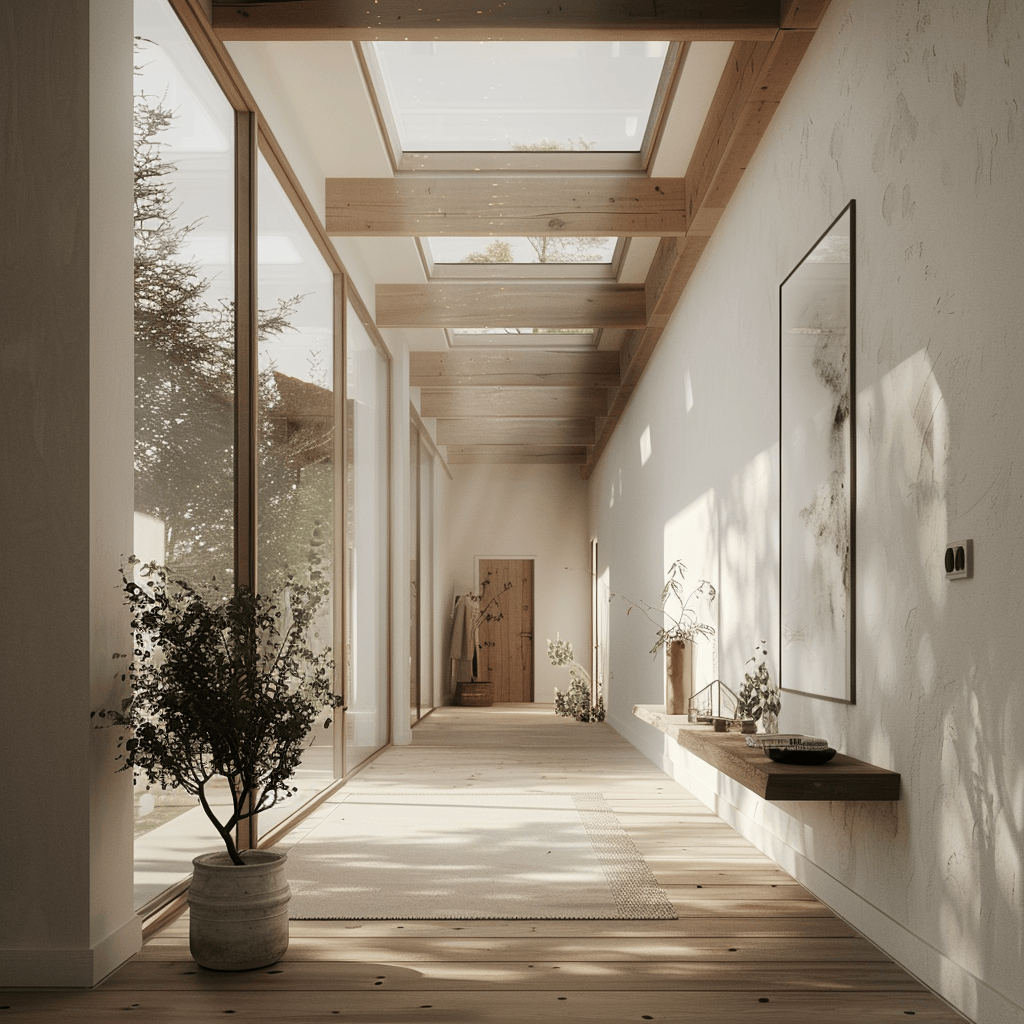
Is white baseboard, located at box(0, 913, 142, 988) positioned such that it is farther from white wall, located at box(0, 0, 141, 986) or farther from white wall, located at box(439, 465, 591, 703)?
white wall, located at box(439, 465, 591, 703)

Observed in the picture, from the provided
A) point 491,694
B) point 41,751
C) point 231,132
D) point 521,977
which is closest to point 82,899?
point 41,751

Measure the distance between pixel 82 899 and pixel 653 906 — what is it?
1.69 meters

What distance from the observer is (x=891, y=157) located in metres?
2.89

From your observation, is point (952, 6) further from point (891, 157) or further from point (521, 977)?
point (521, 977)

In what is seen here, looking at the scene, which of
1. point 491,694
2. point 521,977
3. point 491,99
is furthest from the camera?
point 491,694

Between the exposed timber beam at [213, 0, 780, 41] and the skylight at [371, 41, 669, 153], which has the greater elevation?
the skylight at [371, 41, 669, 153]

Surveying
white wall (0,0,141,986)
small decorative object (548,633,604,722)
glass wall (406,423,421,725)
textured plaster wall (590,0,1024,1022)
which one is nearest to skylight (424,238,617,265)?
textured plaster wall (590,0,1024,1022)

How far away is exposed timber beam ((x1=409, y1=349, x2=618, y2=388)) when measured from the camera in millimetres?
8688

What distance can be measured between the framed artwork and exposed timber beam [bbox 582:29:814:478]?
0.69m

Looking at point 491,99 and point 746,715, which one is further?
point 491,99

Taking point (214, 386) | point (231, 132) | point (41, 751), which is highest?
point (231, 132)

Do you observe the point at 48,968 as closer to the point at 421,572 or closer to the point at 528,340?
the point at 528,340

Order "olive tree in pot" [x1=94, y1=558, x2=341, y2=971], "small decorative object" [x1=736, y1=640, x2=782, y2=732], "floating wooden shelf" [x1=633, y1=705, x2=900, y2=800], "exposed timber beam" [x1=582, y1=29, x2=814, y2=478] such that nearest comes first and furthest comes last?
"olive tree in pot" [x1=94, y1=558, x2=341, y2=971], "floating wooden shelf" [x1=633, y1=705, x2=900, y2=800], "exposed timber beam" [x1=582, y1=29, x2=814, y2=478], "small decorative object" [x1=736, y1=640, x2=782, y2=732]

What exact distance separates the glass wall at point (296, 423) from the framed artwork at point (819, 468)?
6.14 feet
